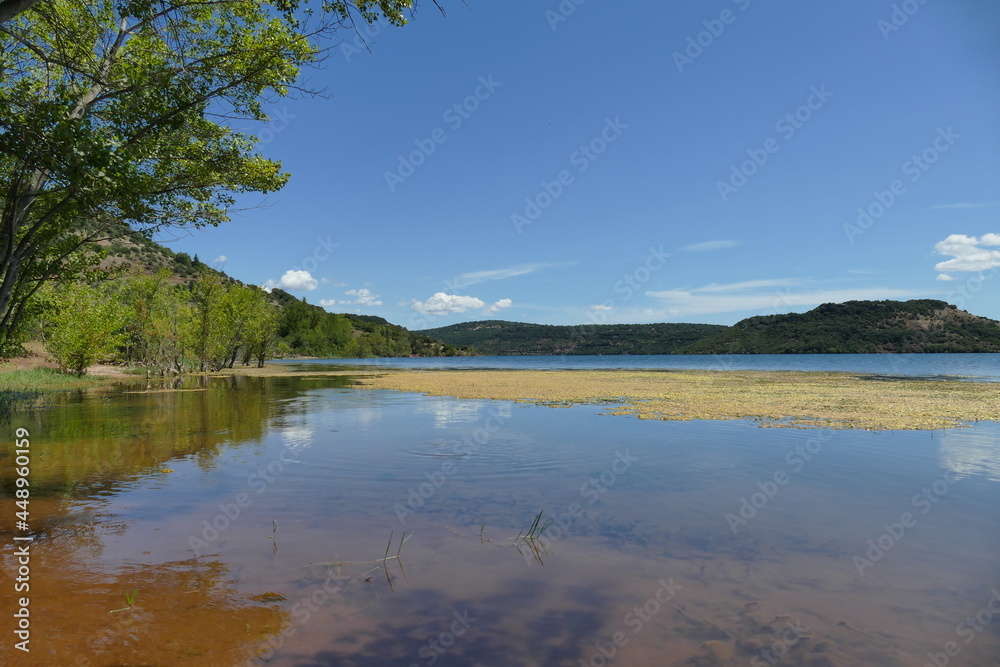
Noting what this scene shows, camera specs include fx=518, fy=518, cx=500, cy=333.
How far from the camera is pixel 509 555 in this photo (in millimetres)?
7133

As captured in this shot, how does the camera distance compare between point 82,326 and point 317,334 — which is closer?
point 82,326

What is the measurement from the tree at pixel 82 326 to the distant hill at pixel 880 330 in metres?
147

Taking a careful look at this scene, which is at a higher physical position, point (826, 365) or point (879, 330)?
point (879, 330)

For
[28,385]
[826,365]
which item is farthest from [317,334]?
[826,365]

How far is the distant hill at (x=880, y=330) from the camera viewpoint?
127 metres

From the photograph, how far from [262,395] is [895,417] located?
105 ft

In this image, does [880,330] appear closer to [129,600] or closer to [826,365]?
[826,365]

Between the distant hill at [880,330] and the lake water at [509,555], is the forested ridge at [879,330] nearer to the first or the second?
the distant hill at [880,330]

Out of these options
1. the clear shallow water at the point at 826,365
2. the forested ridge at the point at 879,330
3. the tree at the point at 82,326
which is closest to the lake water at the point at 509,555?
the tree at the point at 82,326

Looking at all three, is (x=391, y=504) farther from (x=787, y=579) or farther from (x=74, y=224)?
(x=74, y=224)

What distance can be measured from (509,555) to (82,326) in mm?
41617

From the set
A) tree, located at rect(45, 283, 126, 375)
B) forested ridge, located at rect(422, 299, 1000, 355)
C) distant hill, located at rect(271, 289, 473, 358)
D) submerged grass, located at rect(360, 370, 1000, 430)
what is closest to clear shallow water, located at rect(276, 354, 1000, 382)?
forested ridge, located at rect(422, 299, 1000, 355)

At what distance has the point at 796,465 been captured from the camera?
12664 mm

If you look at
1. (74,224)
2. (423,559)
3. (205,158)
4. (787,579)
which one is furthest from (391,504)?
(74,224)
